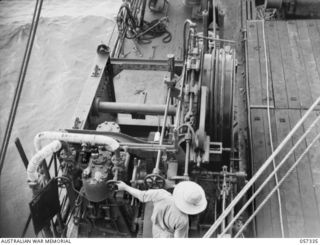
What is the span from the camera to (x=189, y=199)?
4520mm

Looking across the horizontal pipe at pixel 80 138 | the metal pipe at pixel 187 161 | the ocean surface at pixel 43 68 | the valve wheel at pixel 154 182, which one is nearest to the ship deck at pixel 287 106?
the metal pipe at pixel 187 161

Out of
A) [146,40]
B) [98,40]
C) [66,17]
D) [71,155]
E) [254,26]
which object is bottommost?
[71,155]

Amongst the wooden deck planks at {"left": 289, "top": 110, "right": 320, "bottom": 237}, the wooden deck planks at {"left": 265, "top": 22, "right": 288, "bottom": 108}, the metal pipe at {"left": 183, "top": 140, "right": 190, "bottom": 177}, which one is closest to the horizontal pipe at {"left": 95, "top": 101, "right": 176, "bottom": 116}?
the metal pipe at {"left": 183, "top": 140, "right": 190, "bottom": 177}

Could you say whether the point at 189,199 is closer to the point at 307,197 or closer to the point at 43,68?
the point at 307,197

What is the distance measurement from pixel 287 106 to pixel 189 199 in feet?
11.2

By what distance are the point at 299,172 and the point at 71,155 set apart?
3.28 m

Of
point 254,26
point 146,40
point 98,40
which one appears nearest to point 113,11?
point 98,40

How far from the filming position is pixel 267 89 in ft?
24.5

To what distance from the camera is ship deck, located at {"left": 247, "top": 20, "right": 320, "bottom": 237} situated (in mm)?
5656

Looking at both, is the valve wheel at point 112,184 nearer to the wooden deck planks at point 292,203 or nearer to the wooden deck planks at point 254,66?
the wooden deck planks at point 292,203

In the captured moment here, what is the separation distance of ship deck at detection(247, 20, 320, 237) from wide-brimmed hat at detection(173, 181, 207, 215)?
1.47m

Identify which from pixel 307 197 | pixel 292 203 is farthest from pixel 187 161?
pixel 307 197

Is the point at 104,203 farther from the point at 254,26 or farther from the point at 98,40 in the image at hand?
the point at 98,40

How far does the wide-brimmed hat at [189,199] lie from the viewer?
177 inches
